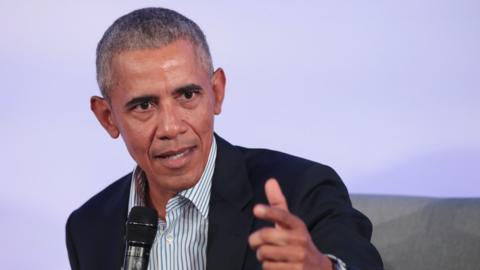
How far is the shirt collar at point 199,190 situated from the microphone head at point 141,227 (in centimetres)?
21

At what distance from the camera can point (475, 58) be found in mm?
2498

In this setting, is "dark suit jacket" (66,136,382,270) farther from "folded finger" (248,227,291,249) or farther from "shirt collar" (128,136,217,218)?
"folded finger" (248,227,291,249)

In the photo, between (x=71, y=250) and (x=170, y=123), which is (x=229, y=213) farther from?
(x=71, y=250)

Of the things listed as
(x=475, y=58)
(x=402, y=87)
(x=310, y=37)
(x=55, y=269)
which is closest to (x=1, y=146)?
(x=55, y=269)

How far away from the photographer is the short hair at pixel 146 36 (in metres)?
1.94

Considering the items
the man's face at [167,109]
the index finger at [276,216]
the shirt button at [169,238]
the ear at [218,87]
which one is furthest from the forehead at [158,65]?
the index finger at [276,216]

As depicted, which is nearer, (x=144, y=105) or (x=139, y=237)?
(x=139, y=237)

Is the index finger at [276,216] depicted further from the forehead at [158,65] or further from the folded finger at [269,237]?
the forehead at [158,65]

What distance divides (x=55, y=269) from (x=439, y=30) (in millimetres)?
1323

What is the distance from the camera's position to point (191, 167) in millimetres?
1977

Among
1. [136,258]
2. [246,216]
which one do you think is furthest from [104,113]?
[136,258]

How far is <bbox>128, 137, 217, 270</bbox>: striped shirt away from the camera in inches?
78.3

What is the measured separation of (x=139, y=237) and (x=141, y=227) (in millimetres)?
25

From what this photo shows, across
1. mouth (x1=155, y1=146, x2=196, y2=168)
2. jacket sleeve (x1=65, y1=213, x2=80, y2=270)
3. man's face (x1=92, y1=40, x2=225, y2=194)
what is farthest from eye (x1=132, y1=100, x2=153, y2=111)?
jacket sleeve (x1=65, y1=213, x2=80, y2=270)
